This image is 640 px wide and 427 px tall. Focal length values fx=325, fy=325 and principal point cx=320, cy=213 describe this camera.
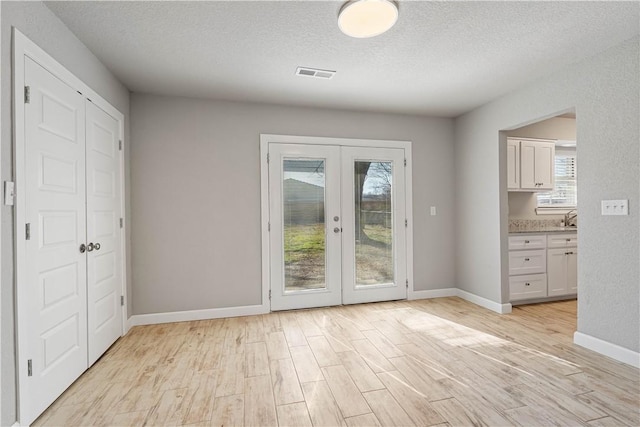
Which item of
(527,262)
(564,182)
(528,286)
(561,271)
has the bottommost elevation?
(528,286)

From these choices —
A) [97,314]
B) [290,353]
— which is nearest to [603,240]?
[290,353]

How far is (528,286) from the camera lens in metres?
4.07

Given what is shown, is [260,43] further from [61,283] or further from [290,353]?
[290,353]

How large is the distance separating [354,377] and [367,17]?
8.09 ft

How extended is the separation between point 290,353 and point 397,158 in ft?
9.22

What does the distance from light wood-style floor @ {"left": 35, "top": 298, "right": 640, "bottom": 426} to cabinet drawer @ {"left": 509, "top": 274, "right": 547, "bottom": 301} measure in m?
0.52

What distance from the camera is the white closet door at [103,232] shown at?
101 inches

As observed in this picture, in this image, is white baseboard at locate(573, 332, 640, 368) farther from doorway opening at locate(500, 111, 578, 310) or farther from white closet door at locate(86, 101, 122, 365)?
white closet door at locate(86, 101, 122, 365)

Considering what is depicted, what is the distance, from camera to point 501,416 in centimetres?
188

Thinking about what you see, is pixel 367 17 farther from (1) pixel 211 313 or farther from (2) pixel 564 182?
(2) pixel 564 182

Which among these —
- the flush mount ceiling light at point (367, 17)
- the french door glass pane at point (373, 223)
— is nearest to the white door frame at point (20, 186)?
the flush mount ceiling light at point (367, 17)

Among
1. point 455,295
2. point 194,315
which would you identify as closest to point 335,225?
point 194,315

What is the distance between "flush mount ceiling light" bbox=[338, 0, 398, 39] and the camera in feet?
6.57

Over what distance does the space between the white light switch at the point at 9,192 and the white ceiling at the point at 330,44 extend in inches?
47.1
